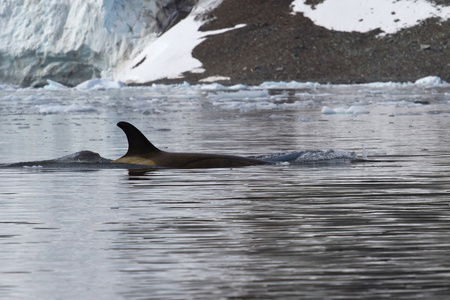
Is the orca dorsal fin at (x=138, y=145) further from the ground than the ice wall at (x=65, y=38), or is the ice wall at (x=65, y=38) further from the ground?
the ice wall at (x=65, y=38)

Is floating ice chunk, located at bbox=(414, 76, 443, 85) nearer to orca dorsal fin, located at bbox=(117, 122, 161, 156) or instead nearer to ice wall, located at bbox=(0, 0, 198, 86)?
ice wall, located at bbox=(0, 0, 198, 86)

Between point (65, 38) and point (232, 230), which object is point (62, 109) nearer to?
point (232, 230)

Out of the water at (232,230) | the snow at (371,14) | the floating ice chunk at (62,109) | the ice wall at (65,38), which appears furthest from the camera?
the snow at (371,14)

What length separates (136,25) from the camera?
101250 mm

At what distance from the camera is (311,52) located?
94.2 m

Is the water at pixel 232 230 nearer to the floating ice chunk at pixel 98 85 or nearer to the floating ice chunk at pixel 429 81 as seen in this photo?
the floating ice chunk at pixel 429 81

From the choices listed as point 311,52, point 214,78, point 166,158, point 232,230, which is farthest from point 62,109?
point 311,52

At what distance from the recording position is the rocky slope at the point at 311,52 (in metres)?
89.9

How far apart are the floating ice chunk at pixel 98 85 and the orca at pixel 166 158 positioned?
6723 cm

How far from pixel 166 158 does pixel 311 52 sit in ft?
268

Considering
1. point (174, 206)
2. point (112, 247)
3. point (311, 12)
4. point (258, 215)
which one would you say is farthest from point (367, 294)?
point (311, 12)

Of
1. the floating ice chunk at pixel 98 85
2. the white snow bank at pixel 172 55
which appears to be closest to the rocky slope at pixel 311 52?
the white snow bank at pixel 172 55

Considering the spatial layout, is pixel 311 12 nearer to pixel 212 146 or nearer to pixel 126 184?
pixel 212 146

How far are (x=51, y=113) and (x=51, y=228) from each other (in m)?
28.0
